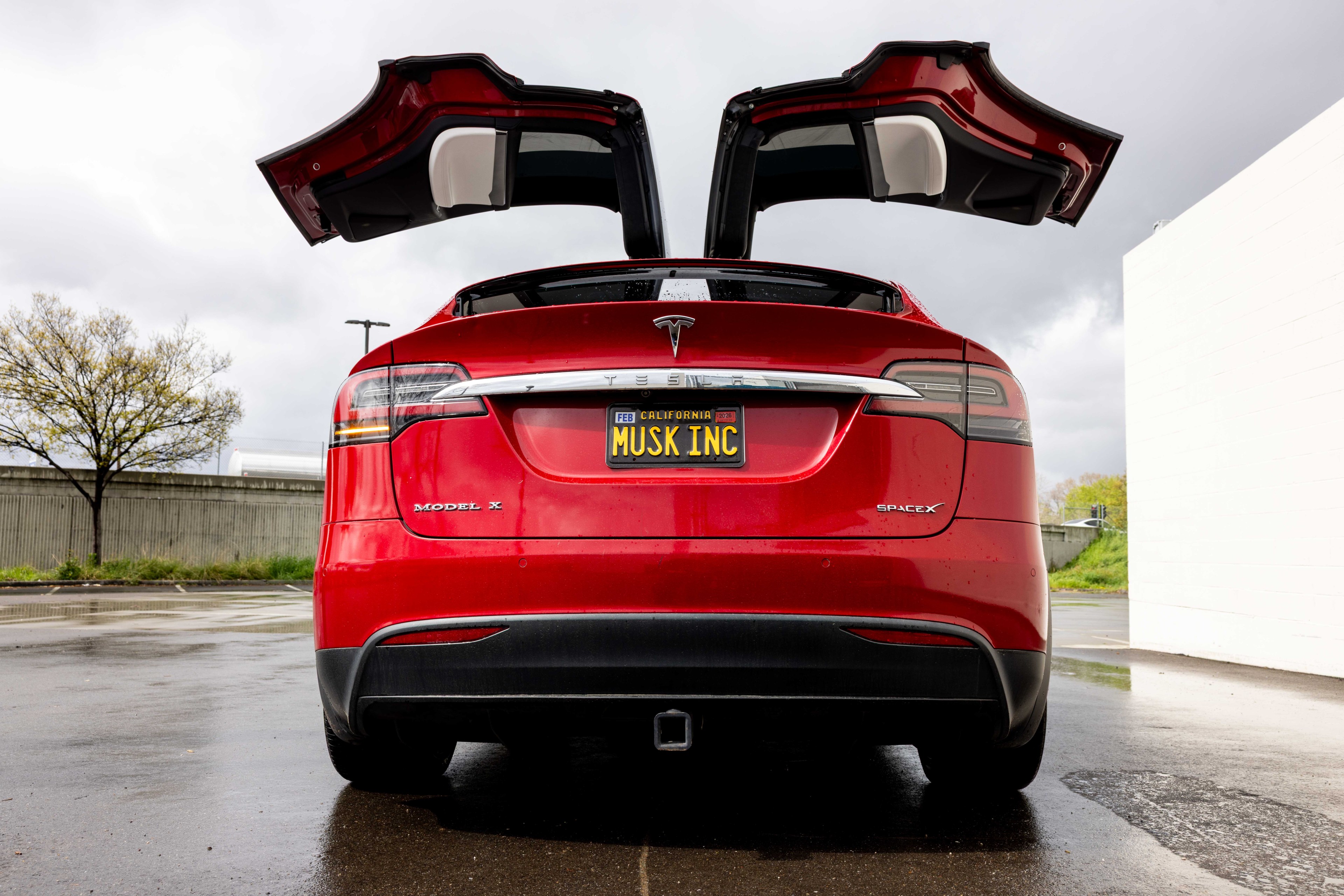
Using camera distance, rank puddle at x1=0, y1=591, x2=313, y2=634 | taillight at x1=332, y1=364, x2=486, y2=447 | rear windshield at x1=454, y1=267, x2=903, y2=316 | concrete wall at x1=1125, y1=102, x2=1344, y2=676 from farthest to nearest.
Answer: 1. puddle at x1=0, y1=591, x2=313, y2=634
2. concrete wall at x1=1125, y1=102, x2=1344, y2=676
3. rear windshield at x1=454, y1=267, x2=903, y2=316
4. taillight at x1=332, y1=364, x2=486, y2=447

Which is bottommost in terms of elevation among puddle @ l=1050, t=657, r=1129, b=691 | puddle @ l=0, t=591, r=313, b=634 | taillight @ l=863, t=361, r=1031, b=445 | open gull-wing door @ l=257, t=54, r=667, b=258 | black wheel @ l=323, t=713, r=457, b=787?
puddle @ l=0, t=591, r=313, b=634

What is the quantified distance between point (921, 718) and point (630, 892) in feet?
2.69

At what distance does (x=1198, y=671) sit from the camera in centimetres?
816

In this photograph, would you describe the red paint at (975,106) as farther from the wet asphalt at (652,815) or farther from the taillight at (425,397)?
the wet asphalt at (652,815)

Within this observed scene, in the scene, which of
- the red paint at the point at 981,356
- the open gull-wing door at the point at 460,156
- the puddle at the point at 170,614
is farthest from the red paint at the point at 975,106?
the puddle at the point at 170,614

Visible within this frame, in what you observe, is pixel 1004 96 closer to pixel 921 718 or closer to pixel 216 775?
pixel 921 718

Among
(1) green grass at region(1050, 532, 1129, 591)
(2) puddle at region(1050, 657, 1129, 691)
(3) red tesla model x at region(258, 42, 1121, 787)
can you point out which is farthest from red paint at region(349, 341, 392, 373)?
(1) green grass at region(1050, 532, 1129, 591)

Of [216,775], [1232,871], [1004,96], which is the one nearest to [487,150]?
[1004,96]

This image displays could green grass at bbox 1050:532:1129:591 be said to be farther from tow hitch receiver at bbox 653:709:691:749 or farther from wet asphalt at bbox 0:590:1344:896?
tow hitch receiver at bbox 653:709:691:749

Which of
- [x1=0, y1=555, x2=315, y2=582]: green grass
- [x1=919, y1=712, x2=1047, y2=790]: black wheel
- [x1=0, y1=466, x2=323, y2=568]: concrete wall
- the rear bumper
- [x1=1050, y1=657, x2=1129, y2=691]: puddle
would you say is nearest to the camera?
the rear bumper

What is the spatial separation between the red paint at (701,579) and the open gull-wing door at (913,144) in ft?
6.64

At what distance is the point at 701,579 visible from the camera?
2.31 meters

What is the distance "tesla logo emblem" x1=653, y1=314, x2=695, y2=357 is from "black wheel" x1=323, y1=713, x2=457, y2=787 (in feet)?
4.88

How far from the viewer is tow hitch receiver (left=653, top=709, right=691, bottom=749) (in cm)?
233
